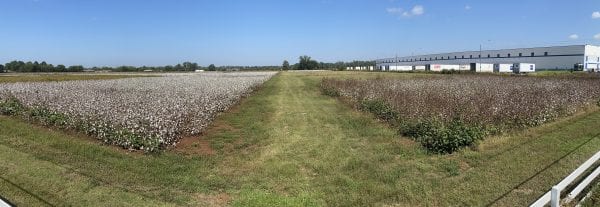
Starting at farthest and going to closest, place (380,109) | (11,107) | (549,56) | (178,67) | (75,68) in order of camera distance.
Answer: (178,67)
(75,68)
(549,56)
(11,107)
(380,109)

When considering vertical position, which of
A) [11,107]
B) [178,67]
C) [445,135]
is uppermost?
[178,67]

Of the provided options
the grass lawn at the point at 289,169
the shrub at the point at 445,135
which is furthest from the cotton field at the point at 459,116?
the grass lawn at the point at 289,169

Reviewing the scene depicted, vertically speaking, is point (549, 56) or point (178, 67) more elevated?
point (178, 67)

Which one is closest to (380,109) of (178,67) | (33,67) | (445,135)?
(445,135)

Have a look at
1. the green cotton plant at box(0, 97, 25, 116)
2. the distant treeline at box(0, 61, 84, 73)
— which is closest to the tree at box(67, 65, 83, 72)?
the distant treeline at box(0, 61, 84, 73)

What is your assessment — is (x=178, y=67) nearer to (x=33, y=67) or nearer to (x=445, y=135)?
(x=33, y=67)

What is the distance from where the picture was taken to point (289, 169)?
950 cm

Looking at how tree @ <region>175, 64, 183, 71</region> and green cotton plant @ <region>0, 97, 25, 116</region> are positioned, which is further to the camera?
tree @ <region>175, 64, 183, 71</region>

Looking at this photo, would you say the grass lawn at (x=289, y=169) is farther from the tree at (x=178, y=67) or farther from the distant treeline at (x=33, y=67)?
the tree at (x=178, y=67)

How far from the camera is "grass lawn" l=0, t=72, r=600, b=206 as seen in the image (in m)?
7.64

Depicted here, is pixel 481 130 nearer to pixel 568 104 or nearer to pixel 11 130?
pixel 568 104

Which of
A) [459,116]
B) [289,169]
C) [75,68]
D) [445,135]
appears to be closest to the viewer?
[289,169]

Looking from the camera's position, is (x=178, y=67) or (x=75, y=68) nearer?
(x=75, y=68)

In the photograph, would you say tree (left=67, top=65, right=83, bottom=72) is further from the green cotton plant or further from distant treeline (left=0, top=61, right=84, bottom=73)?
the green cotton plant
